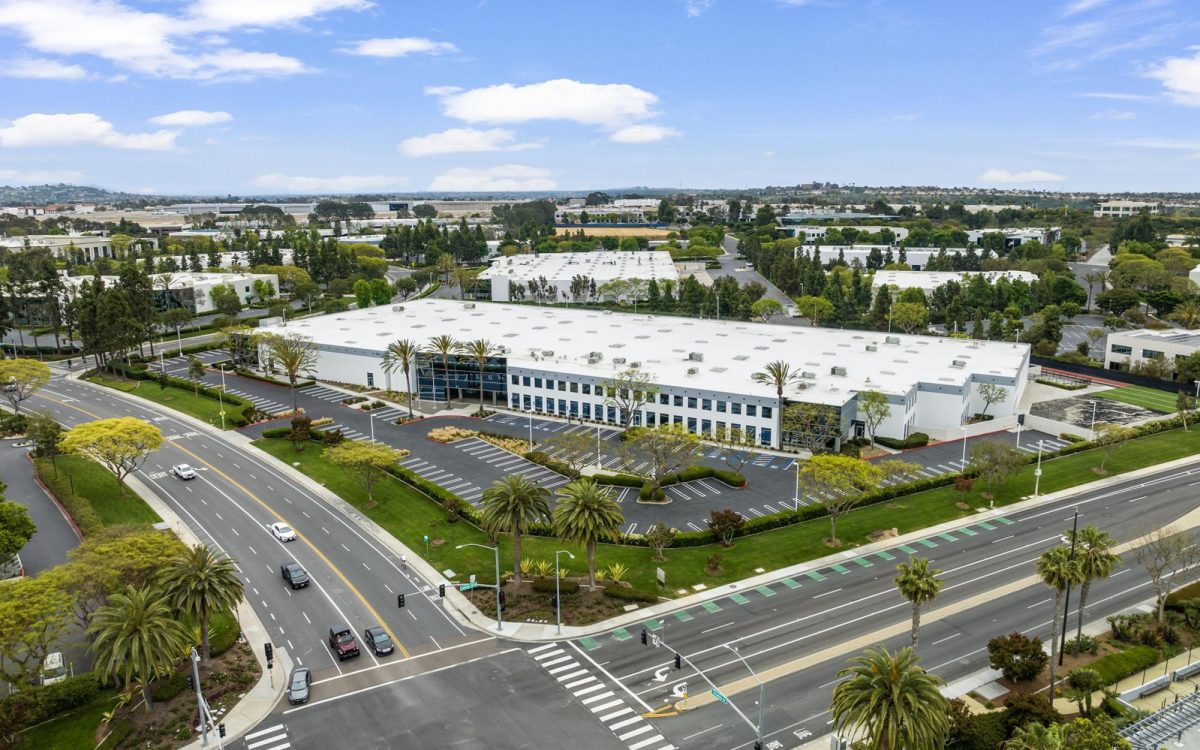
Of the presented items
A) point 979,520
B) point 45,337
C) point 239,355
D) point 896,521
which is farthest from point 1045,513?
point 45,337

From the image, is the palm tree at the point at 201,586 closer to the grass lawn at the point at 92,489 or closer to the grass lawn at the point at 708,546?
the grass lawn at the point at 708,546

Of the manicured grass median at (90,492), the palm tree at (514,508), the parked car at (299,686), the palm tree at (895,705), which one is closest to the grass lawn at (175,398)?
the manicured grass median at (90,492)

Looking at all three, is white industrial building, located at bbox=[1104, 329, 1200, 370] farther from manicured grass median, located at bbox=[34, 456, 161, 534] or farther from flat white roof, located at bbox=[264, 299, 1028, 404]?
manicured grass median, located at bbox=[34, 456, 161, 534]

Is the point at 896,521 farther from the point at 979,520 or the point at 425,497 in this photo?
the point at 425,497

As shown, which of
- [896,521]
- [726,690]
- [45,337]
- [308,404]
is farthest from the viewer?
[45,337]

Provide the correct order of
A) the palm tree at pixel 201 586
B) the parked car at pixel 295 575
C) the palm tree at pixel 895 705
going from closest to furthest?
1. the palm tree at pixel 895 705
2. the palm tree at pixel 201 586
3. the parked car at pixel 295 575

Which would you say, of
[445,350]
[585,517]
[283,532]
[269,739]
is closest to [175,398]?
[445,350]
